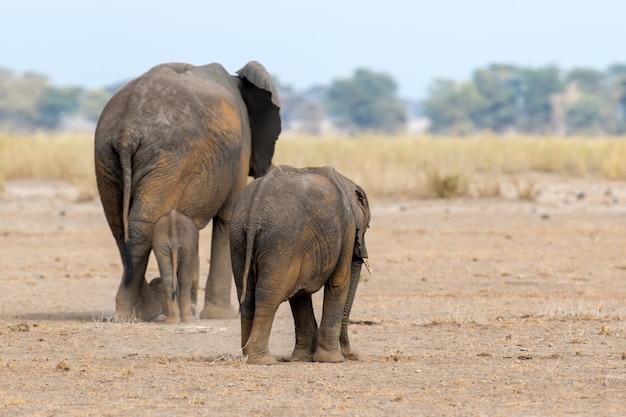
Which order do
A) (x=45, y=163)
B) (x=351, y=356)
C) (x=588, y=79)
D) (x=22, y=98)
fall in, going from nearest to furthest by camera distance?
(x=351, y=356)
(x=45, y=163)
(x=22, y=98)
(x=588, y=79)

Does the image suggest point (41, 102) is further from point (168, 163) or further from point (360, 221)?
point (360, 221)

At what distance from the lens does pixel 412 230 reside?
17.7 m

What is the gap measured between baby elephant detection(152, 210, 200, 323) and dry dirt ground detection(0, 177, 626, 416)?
24cm

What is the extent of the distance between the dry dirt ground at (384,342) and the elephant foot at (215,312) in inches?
12.0

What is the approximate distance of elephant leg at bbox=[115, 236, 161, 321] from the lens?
9.61 metres

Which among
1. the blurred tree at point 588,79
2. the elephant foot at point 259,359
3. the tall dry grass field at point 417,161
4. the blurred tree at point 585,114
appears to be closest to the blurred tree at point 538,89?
the blurred tree at point 588,79

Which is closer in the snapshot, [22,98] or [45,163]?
[45,163]

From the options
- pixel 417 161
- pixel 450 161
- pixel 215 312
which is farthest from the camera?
pixel 417 161

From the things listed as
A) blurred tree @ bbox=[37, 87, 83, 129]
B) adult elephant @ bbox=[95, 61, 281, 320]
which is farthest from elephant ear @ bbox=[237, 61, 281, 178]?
blurred tree @ bbox=[37, 87, 83, 129]

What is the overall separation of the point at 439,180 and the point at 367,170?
2205 mm

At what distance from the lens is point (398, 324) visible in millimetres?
9680

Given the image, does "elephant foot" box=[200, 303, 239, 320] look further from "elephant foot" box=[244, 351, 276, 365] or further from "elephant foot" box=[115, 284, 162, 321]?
"elephant foot" box=[244, 351, 276, 365]

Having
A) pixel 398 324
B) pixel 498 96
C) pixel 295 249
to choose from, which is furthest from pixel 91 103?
pixel 295 249

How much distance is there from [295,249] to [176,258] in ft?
7.39
